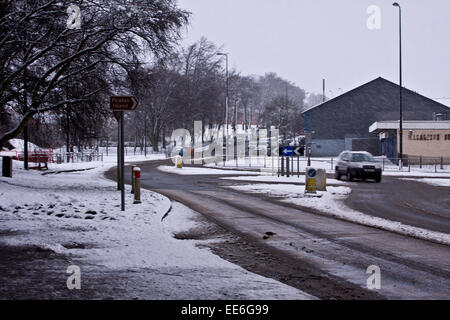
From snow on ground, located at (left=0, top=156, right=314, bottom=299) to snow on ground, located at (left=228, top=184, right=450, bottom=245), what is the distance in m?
4.03

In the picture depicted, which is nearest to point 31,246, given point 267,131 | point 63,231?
point 63,231

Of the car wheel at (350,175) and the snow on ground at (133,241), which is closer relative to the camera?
the snow on ground at (133,241)

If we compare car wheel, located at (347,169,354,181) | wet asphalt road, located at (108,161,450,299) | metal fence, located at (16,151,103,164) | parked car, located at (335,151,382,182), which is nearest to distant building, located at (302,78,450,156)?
metal fence, located at (16,151,103,164)

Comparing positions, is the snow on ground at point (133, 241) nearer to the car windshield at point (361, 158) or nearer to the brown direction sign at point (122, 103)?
the brown direction sign at point (122, 103)

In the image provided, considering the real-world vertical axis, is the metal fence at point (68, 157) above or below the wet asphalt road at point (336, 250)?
above

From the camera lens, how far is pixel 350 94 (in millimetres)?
63062

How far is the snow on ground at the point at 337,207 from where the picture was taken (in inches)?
395

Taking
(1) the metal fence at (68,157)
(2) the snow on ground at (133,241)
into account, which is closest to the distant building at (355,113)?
(1) the metal fence at (68,157)

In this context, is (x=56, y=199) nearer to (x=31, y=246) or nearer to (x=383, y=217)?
(x=31, y=246)

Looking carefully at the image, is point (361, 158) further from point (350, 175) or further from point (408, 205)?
point (408, 205)

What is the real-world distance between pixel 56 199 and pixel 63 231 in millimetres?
4222

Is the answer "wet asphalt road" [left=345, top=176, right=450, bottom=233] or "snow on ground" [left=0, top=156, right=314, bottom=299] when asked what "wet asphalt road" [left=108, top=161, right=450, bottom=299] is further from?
"snow on ground" [left=0, top=156, right=314, bottom=299]

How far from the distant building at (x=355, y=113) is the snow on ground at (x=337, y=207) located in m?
42.3

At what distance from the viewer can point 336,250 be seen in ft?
27.1
